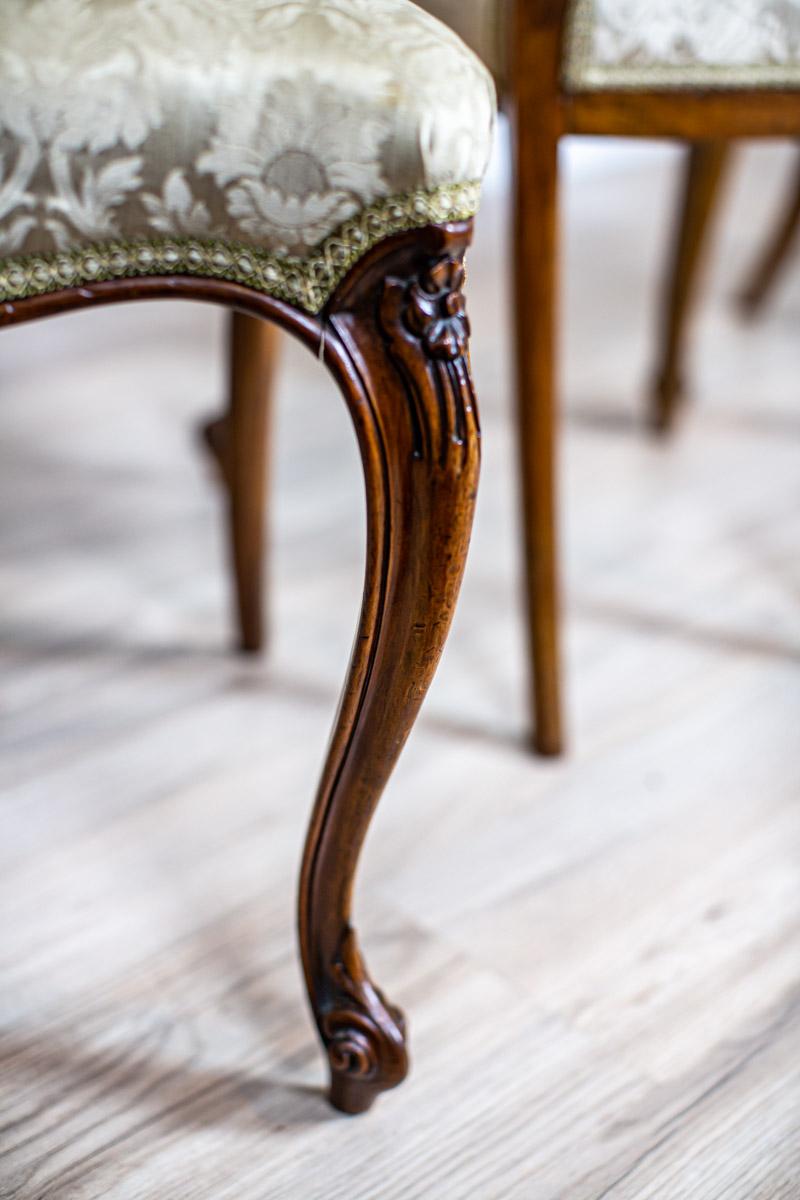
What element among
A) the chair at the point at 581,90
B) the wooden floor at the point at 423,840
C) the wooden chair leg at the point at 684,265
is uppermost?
the chair at the point at 581,90

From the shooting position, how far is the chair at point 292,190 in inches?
16.4

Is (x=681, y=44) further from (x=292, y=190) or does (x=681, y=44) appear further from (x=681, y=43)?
(x=292, y=190)

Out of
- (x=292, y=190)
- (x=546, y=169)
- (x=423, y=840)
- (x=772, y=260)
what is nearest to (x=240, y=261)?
(x=292, y=190)

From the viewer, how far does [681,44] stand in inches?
26.4

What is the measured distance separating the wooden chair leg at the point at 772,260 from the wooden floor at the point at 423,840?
0.26 metres

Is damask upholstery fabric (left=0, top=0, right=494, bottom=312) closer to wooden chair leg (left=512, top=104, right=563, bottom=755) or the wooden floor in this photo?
wooden chair leg (left=512, top=104, right=563, bottom=755)

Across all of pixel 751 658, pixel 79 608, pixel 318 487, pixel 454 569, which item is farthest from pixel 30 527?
pixel 454 569

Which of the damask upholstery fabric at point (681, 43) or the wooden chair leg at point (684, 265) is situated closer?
the damask upholstery fabric at point (681, 43)

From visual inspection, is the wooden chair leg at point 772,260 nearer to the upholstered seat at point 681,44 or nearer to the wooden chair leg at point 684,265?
the wooden chair leg at point 684,265

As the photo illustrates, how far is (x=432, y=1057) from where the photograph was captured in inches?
24.3

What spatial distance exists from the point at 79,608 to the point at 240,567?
17 centimetres

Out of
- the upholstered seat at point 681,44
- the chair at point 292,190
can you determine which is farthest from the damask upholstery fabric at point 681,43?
the chair at point 292,190

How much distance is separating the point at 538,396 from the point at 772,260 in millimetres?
877

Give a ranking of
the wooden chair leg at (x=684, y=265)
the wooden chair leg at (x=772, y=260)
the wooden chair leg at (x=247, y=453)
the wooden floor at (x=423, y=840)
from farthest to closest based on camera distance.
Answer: the wooden chair leg at (x=772, y=260)
the wooden chair leg at (x=684, y=265)
the wooden chair leg at (x=247, y=453)
the wooden floor at (x=423, y=840)
